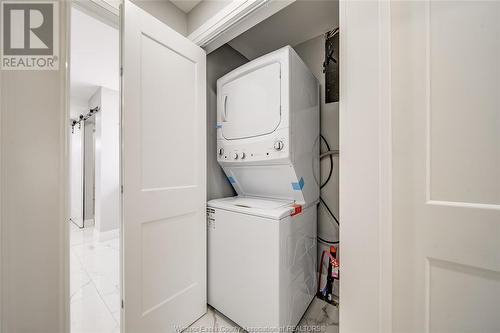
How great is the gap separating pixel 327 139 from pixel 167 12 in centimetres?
175

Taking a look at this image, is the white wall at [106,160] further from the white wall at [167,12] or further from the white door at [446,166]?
the white door at [446,166]

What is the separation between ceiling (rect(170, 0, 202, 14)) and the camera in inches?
60.3

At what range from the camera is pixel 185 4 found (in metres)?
1.56

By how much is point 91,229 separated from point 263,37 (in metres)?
4.63

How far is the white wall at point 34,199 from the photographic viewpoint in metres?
0.52

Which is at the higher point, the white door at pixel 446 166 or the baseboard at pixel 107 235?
the white door at pixel 446 166

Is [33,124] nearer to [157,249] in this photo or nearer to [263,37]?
[157,249]

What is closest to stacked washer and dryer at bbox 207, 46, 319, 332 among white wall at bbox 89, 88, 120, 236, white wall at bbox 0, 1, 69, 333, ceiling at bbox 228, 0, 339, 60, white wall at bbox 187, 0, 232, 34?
white wall at bbox 187, 0, 232, 34

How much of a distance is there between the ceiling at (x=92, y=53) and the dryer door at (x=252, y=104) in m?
1.25

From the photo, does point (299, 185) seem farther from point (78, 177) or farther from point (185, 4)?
point (78, 177)

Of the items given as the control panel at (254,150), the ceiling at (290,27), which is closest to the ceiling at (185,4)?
the ceiling at (290,27)

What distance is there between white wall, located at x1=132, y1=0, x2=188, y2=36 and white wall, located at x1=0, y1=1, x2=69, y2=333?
1.06 m

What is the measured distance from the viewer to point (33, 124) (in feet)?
1.84

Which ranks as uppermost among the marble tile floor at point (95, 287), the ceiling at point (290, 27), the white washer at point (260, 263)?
the ceiling at point (290, 27)
